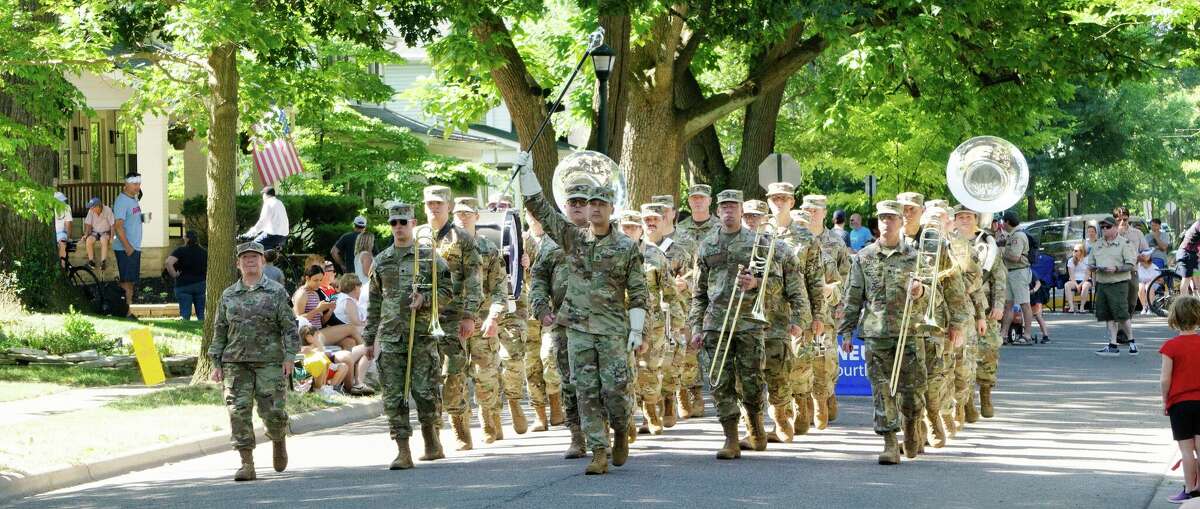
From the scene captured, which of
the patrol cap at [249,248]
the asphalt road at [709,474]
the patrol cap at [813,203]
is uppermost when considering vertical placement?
the patrol cap at [813,203]

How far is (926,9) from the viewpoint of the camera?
20859mm

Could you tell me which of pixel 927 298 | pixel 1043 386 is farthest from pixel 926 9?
pixel 927 298

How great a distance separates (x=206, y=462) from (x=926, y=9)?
1216 cm

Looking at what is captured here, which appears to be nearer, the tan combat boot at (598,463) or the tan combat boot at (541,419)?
the tan combat boot at (598,463)

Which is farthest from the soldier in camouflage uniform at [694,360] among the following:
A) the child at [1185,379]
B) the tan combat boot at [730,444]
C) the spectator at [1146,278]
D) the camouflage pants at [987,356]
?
the spectator at [1146,278]

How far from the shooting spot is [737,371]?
455 inches

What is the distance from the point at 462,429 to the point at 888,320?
337 centimetres

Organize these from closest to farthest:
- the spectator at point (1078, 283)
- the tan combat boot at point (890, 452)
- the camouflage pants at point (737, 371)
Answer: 1. the tan combat boot at point (890, 452)
2. the camouflage pants at point (737, 371)
3. the spectator at point (1078, 283)

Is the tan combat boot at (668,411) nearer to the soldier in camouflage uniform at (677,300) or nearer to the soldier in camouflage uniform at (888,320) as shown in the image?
the soldier in camouflage uniform at (677,300)

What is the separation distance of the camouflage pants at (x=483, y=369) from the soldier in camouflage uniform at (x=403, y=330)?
1218mm

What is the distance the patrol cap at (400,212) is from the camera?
11470mm

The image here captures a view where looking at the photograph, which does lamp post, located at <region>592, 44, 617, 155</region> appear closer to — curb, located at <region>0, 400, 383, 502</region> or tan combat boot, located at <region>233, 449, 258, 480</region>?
curb, located at <region>0, 400, 383, 502</region>

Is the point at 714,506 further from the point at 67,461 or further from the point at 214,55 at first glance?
the point at 214,55

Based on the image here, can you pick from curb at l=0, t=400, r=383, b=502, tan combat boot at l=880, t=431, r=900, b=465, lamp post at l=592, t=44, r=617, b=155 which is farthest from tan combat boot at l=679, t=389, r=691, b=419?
lamp post at l=592, t=44, r=617, b=155
